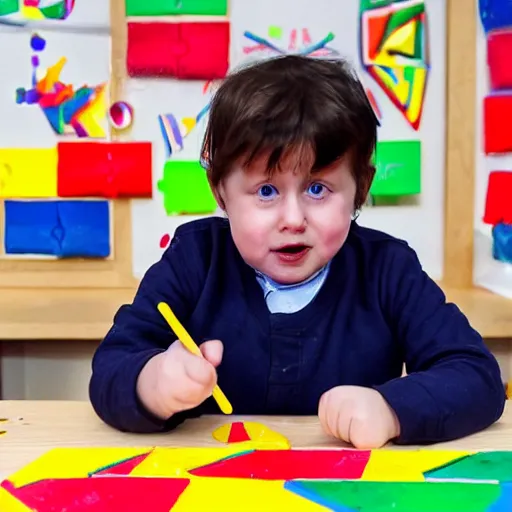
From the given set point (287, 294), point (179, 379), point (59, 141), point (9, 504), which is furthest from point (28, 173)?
point (9, 504)

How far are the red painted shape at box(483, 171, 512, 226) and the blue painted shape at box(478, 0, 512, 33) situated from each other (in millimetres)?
260

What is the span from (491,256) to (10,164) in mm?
899

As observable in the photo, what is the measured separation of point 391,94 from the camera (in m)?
1.45

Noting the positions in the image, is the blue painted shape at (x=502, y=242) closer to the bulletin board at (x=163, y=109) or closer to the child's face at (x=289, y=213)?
the bulletin board at (x=163, y=109)

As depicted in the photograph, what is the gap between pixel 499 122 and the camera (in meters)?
1.41

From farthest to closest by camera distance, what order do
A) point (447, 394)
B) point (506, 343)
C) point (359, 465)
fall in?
1. point (506, 343)
2. point (447, 394)
3. point (359, 465)

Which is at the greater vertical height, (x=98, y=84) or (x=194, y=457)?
(x=98, y=84)

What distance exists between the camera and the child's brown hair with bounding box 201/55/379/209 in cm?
64

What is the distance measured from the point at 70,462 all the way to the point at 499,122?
3.66ft

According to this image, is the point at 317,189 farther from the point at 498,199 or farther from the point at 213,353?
the point at 498,199

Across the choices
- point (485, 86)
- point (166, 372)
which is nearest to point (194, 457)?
point (166, 372)

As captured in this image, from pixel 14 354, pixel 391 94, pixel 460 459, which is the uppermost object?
pixel 391 94

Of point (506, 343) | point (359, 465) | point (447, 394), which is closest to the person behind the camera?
point (359, 465)

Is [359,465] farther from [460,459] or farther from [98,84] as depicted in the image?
[98,84]
